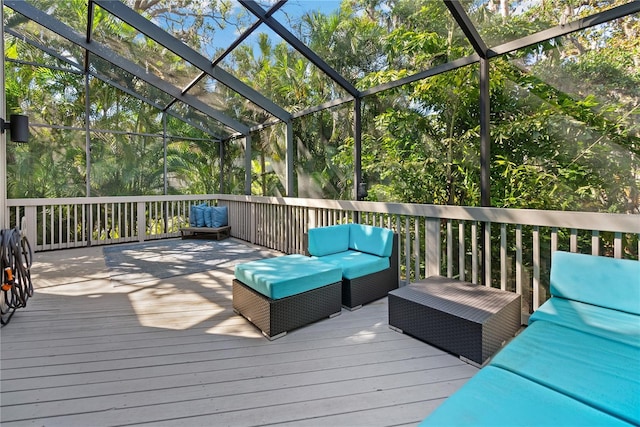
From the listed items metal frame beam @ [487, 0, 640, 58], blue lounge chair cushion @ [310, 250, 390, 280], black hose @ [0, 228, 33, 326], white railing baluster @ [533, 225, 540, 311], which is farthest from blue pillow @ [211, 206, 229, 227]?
white railing baluster @ [533, 225, 540, 311]

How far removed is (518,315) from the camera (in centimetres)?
248

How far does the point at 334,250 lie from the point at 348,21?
5213mm

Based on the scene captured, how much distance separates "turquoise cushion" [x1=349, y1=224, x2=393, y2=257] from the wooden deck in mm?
534

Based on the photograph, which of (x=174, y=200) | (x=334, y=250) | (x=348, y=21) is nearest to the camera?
(x=334, y=250)

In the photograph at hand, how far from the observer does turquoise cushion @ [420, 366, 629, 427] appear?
43.9 inches

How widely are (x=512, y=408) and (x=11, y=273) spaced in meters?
3.52

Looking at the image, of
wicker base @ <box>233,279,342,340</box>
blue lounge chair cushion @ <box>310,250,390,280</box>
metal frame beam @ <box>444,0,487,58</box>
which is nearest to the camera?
wicker base @ <box>233,279,342,340</box>

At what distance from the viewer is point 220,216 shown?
7.50m

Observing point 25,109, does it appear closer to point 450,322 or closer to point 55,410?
point 55,410

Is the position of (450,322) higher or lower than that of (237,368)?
higher

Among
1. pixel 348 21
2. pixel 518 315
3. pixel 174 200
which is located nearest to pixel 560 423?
pixel 518 315

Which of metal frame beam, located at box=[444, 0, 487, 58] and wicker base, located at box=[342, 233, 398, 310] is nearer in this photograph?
metal frame beam, located at box=[444, 0, 487, 58]

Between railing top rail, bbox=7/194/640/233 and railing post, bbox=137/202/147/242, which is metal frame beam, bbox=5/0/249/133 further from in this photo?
railing post, bbox=137/202/147/242

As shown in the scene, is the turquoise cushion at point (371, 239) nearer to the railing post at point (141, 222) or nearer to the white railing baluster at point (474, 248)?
the white railing baluster at point (474, 248)
